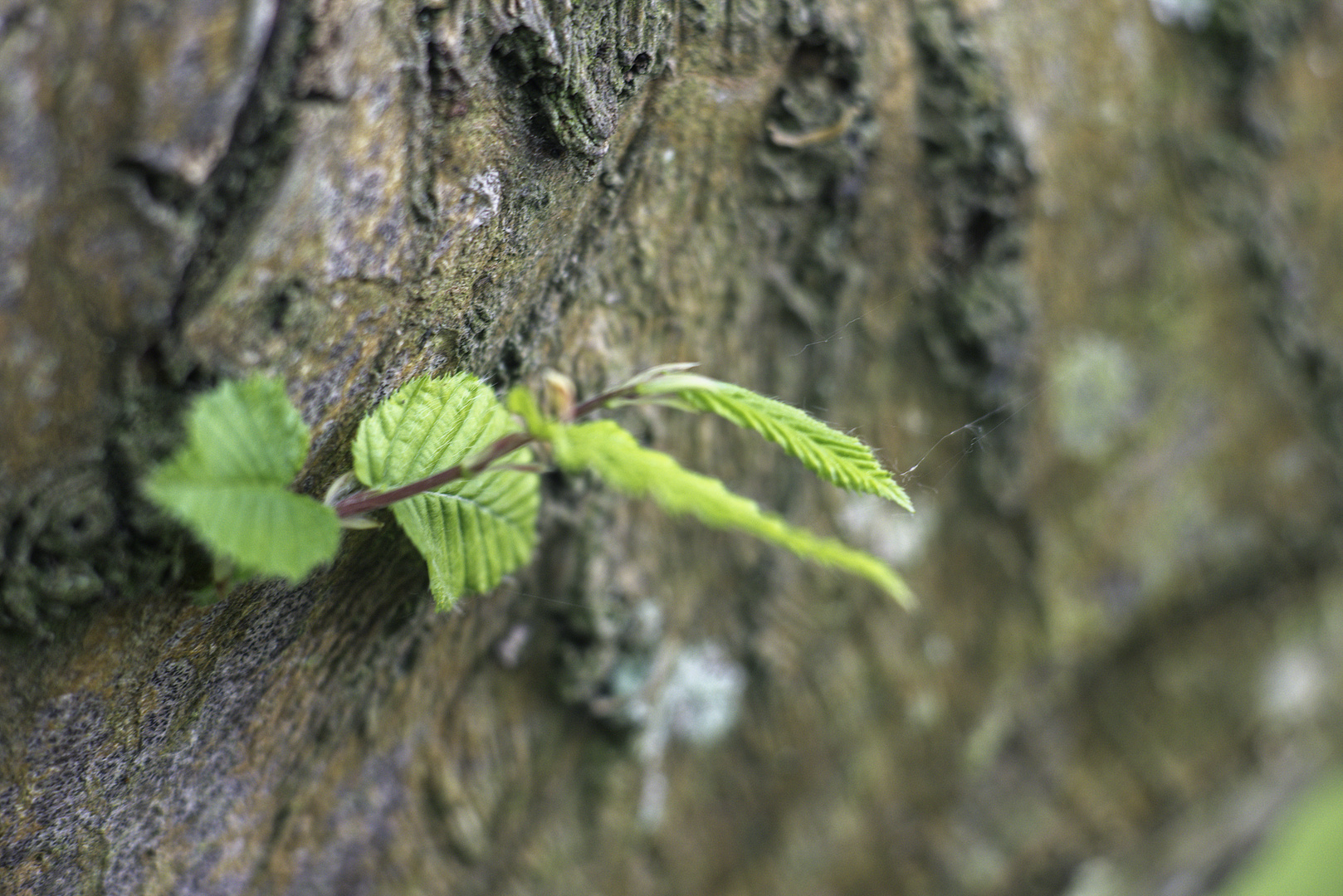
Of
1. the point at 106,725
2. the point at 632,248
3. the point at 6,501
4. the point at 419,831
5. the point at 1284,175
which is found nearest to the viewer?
the point at 6,501

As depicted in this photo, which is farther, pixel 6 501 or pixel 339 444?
pixel 339 444

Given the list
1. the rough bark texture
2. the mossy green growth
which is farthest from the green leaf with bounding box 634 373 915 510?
the rough bark texture

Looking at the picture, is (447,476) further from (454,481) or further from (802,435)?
(802,435)

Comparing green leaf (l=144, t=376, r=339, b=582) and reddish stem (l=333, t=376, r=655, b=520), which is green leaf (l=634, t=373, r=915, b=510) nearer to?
reddish stem (l=333, t=376, r=655, b=520)

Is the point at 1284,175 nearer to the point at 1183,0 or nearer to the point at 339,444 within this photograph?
the point at 1183,0

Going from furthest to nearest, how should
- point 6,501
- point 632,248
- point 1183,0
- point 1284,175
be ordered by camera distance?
point 1284,175 < point 1183,0 < point 632,248 < point 6,501

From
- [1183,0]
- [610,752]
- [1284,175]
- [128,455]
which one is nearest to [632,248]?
[128,455]
